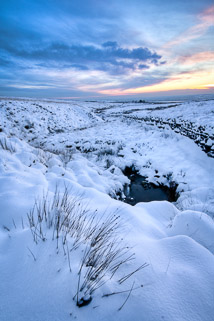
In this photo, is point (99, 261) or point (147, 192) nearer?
point (99, 261)

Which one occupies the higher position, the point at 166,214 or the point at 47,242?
the point at 47,242

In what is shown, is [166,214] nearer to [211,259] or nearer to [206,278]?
[211,259]

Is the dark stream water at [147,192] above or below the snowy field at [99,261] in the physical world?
below

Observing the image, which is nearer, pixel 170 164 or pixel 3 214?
pixel 3 214

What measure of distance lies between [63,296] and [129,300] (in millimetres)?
524

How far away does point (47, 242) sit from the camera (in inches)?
61.2

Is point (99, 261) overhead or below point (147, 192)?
overhead

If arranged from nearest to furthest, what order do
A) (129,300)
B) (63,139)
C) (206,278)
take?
1. (129,300)
2. (206,278)
3. (63,139)

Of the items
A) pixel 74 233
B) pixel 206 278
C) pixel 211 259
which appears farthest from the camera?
pixel 74 233

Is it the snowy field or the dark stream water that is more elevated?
the snowy field

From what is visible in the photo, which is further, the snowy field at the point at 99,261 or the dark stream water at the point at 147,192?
the dark stream water at the point at 147,192

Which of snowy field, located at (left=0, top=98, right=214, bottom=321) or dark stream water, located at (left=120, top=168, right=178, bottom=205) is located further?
dark stream water, located at (left=120, top=168, right=178, bottom=205)

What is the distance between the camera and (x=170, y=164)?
6.84m

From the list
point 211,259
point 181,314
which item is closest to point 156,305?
point 181,314
